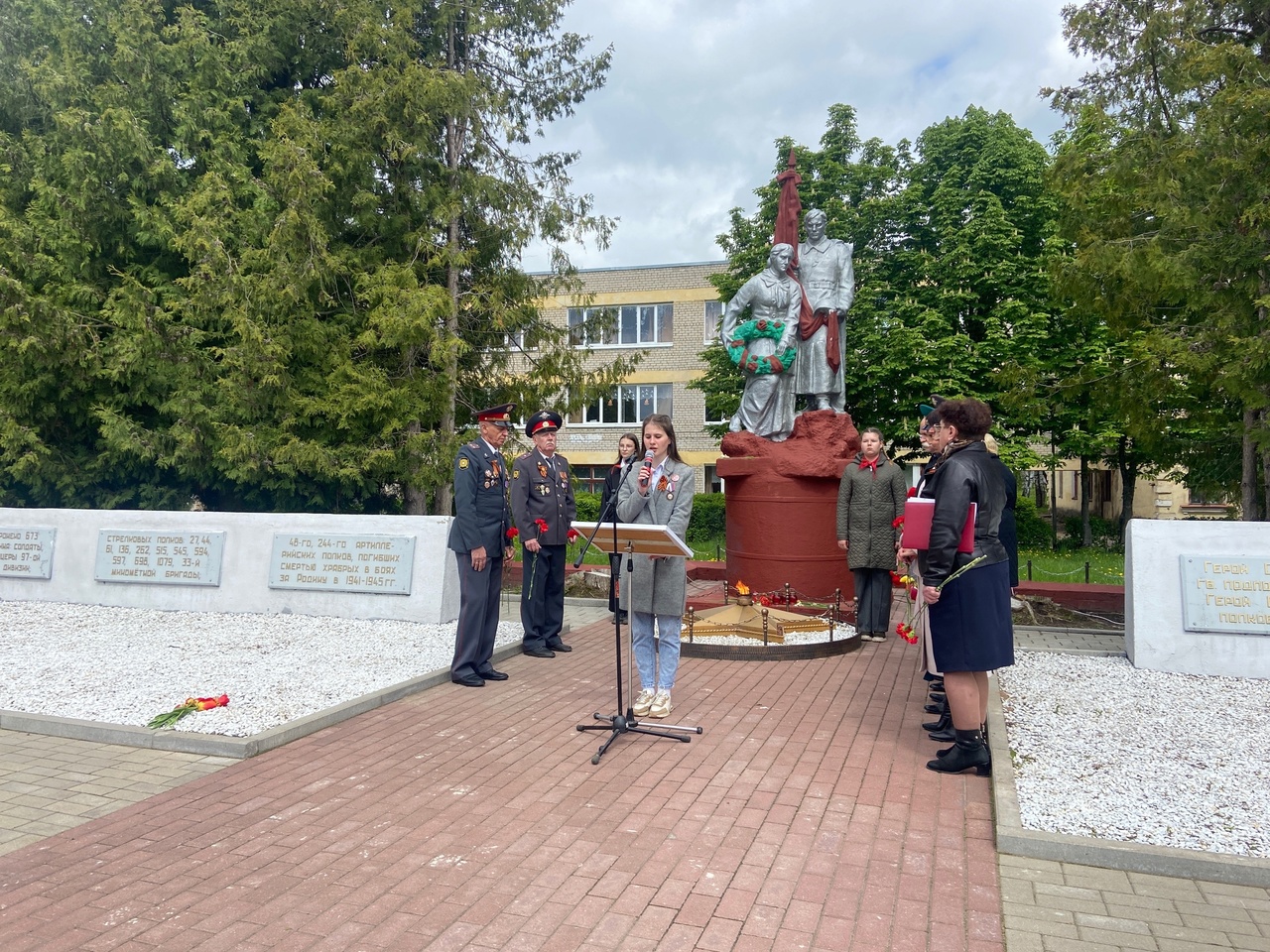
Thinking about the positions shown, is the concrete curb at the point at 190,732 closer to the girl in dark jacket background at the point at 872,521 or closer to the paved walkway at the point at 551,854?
the paved walkway at the point at 551,854

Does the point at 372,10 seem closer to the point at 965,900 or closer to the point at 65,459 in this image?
the point at 65,459

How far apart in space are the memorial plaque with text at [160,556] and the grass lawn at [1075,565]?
10.5 metres

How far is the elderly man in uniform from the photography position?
34.2 ft

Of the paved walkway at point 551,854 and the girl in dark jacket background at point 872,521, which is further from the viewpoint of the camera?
the girl in dark jacket background at point 872,521

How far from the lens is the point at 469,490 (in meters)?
6.91

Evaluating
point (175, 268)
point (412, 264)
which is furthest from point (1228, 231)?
point (175, 268)

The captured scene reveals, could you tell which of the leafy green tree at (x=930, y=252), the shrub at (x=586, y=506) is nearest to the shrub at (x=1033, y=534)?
the leafy green tree at (x=930, y=252)

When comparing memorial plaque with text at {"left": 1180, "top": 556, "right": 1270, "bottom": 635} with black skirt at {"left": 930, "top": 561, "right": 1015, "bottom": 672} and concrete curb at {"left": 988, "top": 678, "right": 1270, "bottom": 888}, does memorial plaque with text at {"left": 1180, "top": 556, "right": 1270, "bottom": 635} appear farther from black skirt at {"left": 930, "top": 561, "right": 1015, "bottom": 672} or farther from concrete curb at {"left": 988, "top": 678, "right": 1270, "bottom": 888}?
concrete curb at {"left": 988, "top": 678, "right": 1270, "bottom": 888}

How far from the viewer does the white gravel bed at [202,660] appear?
5988 millimetres

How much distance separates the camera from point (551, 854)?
3748 millimetres

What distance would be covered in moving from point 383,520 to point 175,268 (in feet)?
25.2

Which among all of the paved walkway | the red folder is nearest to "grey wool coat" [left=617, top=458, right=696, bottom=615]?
the paved walkway

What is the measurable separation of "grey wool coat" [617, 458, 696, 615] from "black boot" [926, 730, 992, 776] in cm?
167

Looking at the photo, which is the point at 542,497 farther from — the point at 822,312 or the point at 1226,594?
the point at 1226,594
